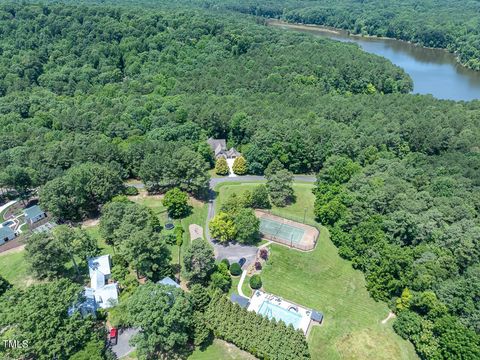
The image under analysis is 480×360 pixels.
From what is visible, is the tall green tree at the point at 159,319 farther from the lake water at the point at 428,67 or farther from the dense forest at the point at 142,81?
the lake water at the point at 428,67

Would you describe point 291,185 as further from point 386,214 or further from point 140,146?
point 140,146

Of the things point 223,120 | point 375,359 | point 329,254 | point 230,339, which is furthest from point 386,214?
point 223,120

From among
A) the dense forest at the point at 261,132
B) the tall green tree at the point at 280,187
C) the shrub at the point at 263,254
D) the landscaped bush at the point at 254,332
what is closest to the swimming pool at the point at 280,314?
the landscaped bush at the point at 254,332

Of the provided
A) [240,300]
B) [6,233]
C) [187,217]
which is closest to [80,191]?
[6,233]

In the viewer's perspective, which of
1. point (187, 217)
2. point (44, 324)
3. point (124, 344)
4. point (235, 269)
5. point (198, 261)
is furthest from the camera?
point (187, 217)

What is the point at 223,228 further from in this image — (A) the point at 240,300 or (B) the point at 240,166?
(B) the point at 240,166

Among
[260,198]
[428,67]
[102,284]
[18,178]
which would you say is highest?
[428,67]
